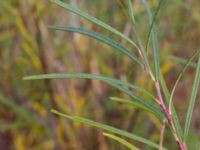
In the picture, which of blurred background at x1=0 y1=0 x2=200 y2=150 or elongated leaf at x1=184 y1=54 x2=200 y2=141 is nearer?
elongated leaf at x1=184 y1=54 x2=200 y2=141

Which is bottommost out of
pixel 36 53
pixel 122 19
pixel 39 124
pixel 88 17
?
pixel 39 124

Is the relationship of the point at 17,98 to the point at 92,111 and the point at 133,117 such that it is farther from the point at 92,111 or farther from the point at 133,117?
the point at 133,117

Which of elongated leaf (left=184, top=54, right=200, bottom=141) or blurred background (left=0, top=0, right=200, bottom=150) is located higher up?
elongated leaf (left=184, top=54, right=200, bottom=141)

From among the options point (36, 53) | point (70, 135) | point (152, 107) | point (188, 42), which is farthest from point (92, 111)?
point (152, 107)

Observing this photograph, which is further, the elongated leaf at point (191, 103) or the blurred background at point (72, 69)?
the blurred background at point (72, 69)

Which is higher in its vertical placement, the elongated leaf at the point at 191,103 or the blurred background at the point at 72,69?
the elongated leaf at the point at 191,103

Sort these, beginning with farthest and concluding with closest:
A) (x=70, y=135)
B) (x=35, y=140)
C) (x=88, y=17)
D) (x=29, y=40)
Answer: (x=35, y=140), (x=70, y=135), (x=29, y=40), (x=88, y=17)

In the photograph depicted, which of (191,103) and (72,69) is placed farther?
(72,69)

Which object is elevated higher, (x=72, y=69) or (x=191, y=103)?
(x=191, y=103)
